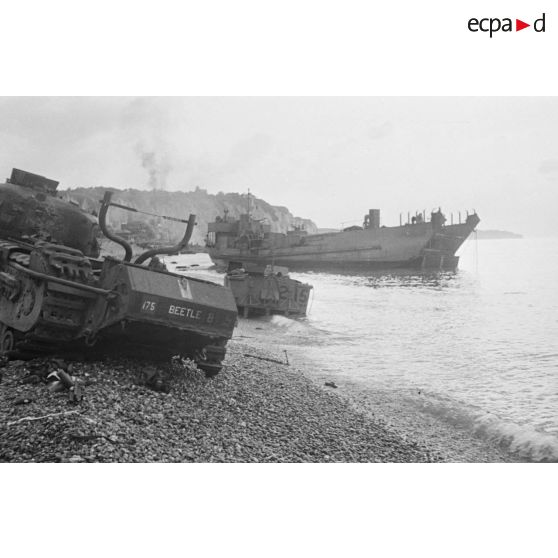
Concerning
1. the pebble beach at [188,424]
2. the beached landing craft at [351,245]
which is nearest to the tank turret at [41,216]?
the pebble beach at [188,424]

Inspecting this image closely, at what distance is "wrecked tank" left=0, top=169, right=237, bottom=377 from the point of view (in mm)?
5070

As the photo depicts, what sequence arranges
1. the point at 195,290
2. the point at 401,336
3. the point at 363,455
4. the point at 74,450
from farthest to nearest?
the point at 401,336
the point at 195,290
the point at 363,455
the point at 74,450

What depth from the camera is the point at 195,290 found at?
5512mm

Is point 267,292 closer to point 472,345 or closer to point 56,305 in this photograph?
point 472,345

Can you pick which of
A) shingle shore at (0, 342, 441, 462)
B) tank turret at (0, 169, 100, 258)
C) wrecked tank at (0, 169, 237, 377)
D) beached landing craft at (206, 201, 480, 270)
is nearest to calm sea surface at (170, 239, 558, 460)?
shingle shore at (0, 342, 441, 462)

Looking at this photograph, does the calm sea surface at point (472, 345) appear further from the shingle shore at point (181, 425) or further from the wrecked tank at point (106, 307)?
the wrecked tank at point (106, 307)

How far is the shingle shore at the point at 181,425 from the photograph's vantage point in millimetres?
4012

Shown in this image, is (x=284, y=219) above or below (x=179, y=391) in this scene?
above

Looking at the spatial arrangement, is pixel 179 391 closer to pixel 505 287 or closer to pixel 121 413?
pixel 121 413

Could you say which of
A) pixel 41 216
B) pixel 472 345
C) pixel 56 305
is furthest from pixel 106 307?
pixel 472 345

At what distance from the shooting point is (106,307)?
516cm

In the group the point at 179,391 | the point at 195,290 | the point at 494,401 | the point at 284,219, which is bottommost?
the point at 494,401

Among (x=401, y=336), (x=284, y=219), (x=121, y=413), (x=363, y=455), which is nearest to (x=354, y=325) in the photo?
(x=401, y=336)

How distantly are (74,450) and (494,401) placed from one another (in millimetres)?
6634
